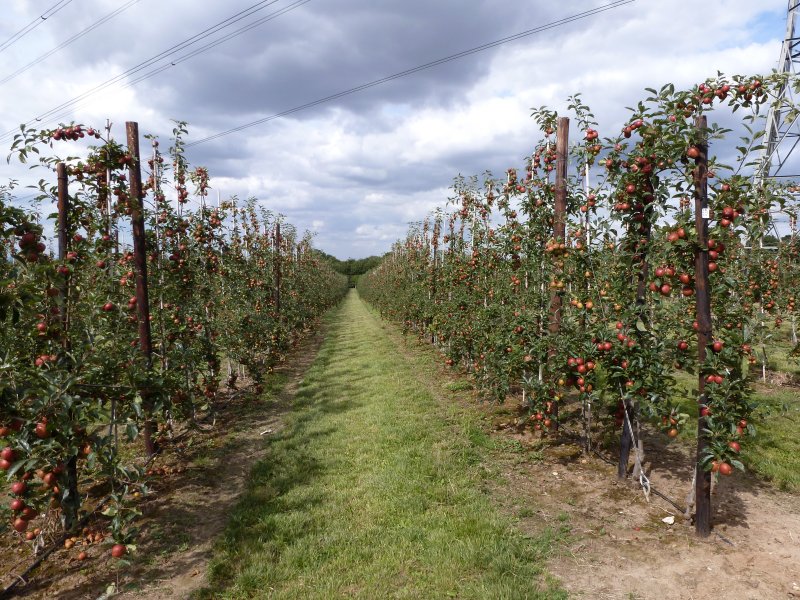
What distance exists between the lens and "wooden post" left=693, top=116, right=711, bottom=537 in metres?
3.84

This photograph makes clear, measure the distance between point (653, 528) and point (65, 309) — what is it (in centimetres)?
610

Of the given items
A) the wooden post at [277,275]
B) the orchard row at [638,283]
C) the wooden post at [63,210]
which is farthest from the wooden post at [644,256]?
the wooden post at [277,275]

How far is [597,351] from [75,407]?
4919 mm

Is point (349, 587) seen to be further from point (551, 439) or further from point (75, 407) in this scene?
point (551, 439)

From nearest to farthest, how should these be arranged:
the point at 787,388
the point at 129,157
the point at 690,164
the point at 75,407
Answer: the point at 75,407, the point at 690,164, the point at 129,157, the point at 787,388

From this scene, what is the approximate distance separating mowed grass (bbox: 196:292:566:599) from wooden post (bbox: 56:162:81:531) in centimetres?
131

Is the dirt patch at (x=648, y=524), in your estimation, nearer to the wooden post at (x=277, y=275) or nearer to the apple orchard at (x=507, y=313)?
the apple orchard at (x=507, y=313)

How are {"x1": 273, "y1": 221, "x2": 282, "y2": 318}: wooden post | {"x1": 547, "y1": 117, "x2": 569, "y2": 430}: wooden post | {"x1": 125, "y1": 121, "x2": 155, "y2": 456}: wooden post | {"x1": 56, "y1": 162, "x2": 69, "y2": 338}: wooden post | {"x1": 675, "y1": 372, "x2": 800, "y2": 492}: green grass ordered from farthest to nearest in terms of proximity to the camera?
{"x1": 273, "y1": 221, "x2": 282, "y2": 318}: wooden post → {"x1": 547, "y1": 117, "x2": 569, "y2": 430}: wooden post → {"x1": 125, "y1": 121, "x2": 155, "y2": 456}: wooden post → {"x1": 675, "y1": 372, "x2": 800, "y2": 492}: green grass → {"x1": 56, "y1": 162, "x2": 69, "y2": 338}: wooden post

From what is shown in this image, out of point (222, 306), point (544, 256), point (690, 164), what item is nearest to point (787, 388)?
point (544, 256)

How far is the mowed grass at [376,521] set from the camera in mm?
3580

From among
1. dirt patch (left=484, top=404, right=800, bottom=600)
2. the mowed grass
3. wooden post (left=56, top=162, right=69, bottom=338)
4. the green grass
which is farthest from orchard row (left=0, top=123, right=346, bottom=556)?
the green grass

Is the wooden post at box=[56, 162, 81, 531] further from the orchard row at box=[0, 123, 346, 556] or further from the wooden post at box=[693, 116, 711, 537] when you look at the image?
the wooden post at box=[693, 116, 711, 537]

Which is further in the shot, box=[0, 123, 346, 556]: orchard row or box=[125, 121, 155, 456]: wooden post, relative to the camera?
box=[125, 121, 155, 456]: wooden post

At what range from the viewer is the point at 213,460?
243 inches
